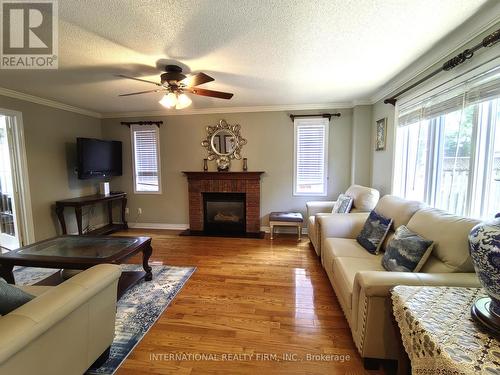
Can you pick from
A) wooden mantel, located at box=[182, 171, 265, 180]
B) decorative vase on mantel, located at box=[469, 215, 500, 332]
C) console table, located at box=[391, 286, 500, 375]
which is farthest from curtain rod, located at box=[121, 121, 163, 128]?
decorative vase on mantel, located at box=[469, 215, 500, 332]

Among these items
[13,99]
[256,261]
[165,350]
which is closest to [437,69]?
[256,261]

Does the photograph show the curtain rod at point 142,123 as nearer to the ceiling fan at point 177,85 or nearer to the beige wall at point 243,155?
the beige wall at point 243,155

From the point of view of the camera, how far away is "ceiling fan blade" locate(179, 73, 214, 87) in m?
2.28

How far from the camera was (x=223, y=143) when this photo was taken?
453 cm

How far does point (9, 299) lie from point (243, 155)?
3.76 meters

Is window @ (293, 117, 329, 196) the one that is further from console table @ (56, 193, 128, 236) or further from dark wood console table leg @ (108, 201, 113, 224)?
dark wood console table leg @ (108, 201, 113, 224)

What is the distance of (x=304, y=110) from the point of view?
4.26 meters

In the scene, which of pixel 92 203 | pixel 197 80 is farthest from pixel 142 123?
pixel 197 80

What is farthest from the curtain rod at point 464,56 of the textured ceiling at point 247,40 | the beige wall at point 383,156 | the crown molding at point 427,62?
the beige wall at point 383,156

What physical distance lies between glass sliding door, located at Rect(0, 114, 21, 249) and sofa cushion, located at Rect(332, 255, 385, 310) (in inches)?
176

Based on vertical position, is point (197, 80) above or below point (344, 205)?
above

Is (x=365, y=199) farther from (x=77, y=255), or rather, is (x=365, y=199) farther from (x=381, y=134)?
(x=77, y=255)

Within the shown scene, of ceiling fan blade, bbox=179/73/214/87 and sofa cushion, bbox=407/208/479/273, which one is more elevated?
ceiling fan blade, bbox=179/73/214/87

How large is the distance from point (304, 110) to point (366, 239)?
8.84 ft
